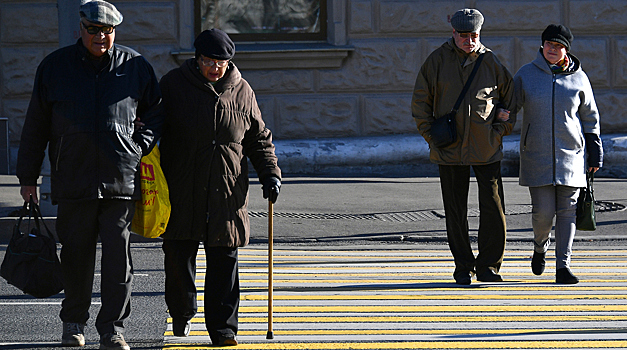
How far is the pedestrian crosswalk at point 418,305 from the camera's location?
208 inches

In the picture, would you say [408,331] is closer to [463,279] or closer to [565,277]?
[463,279]

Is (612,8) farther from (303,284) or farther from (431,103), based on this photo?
(303,284)

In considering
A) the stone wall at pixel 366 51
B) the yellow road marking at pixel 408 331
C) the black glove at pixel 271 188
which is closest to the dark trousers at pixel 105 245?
the yellow road marking at pixel 408 331

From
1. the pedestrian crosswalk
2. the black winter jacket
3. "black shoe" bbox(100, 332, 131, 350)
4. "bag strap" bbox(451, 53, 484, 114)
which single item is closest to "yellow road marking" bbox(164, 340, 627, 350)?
the pedestrian crosswalk

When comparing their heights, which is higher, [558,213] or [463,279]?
[558,213]

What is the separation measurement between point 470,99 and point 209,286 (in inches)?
99.9

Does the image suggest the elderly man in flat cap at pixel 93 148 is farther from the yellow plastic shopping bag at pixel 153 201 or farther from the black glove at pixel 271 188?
the black glove at pixel 271 188

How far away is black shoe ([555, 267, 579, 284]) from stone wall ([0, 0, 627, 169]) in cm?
705

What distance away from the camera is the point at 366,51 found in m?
13.5

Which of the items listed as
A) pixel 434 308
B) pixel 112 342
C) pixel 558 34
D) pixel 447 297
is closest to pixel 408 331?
pixel 434 308

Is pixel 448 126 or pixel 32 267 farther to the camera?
pixel 448 126

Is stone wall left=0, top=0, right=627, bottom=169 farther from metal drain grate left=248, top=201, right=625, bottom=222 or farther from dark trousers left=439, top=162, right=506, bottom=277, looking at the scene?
dark trousers left=439, top=162, right=506, bottom=277

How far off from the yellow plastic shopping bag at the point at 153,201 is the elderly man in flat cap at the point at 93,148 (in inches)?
2.1

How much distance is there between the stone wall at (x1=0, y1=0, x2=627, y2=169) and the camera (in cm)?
1330
